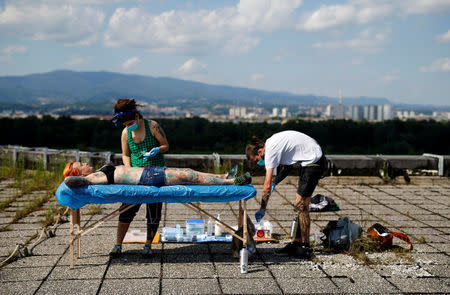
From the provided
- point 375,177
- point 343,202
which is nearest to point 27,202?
point 343,202

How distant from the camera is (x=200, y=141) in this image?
1891 inches

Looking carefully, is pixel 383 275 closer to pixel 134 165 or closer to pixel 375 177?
pixel 134 165

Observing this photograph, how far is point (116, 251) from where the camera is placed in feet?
14.1

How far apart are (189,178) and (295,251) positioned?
130 centimetres

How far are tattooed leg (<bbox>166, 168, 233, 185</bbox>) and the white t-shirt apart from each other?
1.76 feet

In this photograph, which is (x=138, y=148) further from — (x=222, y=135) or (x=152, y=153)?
(x=222, y=135)

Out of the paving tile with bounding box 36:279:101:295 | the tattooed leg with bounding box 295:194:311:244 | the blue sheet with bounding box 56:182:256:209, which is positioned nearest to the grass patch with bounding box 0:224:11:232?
the blue sheet with bounding box 56:182:256:209

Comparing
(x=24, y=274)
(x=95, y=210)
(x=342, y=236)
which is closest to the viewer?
(x=24, y=274)

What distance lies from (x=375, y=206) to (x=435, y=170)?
10.8 ft

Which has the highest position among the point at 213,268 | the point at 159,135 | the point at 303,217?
the point at 159,135

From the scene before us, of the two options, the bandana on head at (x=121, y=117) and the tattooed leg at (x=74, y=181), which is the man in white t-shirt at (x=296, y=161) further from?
the tattooed leg at (x=74, y=181)

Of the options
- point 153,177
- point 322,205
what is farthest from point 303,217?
point 322,205

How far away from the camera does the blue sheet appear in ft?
13.0

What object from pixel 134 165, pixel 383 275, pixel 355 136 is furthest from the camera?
pixel 355 136
